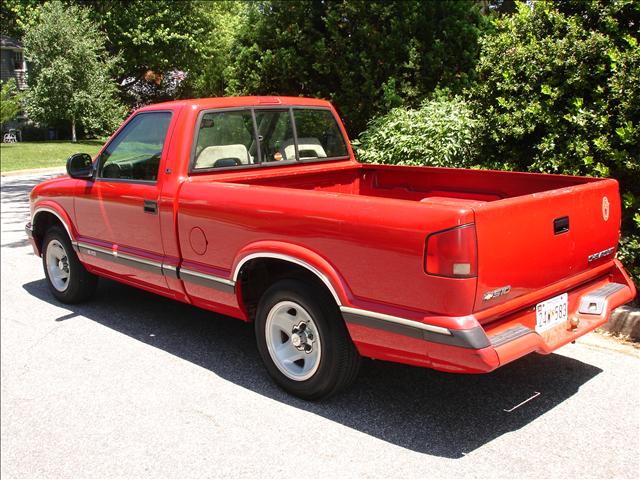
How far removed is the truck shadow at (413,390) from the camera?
3879 millimetres

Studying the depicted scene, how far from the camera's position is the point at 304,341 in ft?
14.0

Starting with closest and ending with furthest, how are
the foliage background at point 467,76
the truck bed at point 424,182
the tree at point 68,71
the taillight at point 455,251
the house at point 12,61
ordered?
1. the taillight at point 455,251
2. the truck bed at point 424,182
3. the foliage background at point 467,76
4. the tree at point 68,71
5. the house at point 12,61

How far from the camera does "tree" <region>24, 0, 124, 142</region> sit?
33.1 m

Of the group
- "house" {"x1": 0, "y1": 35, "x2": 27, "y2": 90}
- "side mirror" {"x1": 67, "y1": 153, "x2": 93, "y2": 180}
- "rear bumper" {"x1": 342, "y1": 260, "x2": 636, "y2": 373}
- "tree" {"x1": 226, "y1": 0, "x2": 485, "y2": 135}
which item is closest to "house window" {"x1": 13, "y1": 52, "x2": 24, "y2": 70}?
"house" {"x1": 0, "y1": 35, "x2": 27, "y2": 90}

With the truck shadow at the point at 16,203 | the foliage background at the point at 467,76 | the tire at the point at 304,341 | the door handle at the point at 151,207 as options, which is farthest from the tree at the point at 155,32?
the tire at the point at 304,341

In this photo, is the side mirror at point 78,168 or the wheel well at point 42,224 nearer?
the side mirror at point 78,168

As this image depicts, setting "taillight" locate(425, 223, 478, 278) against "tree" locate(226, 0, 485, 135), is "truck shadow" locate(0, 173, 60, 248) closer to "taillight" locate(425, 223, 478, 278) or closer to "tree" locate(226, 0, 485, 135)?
"tree" locate(226, 0, 485, 135)

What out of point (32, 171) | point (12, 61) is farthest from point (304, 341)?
point (12, 61)

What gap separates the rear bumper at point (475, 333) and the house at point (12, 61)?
4754 cm

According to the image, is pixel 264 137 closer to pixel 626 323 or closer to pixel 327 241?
pixel 327 241

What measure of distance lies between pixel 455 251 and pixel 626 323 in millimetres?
2657

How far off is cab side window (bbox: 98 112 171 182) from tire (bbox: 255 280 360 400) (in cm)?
156

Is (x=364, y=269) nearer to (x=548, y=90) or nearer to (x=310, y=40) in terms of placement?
(x=548, y=90)

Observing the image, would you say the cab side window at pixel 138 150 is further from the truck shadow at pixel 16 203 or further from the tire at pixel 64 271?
the truck shadow at pixel 16 203
